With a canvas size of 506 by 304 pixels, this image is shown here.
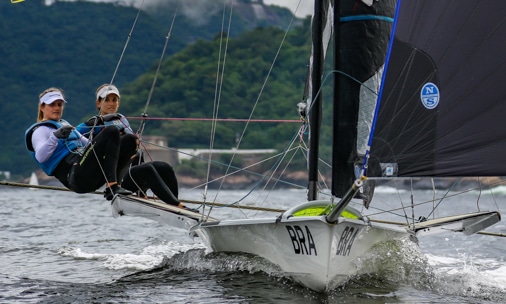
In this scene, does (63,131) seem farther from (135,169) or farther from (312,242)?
(312,242)

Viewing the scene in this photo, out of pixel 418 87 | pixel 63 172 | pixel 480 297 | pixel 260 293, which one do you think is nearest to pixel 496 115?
pixel 418 87

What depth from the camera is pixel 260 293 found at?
5.61 m

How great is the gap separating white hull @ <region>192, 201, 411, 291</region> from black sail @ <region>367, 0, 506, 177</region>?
0.46 meters

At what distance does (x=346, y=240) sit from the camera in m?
5.37

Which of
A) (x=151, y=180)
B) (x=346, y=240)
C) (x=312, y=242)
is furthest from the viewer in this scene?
(x=151, y=180)

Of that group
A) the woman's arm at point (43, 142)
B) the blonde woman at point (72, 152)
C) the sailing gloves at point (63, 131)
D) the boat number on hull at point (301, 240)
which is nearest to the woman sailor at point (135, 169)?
the blonde woman at point (72, 152)

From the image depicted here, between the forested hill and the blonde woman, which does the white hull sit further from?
the forested hill

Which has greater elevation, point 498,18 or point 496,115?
point 498,18

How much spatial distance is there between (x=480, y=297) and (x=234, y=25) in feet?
405

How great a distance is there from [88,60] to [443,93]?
87351mm

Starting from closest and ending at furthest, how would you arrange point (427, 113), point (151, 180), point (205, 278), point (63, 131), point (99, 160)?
point (427, 113) → point (63, 131) → point (205, 278) → point (99, 160) → point (151, 180)

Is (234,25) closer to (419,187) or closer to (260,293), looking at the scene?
(419,187)

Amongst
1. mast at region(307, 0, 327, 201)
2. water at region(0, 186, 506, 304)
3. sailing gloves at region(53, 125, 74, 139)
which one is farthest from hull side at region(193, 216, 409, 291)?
sailing gloves at region(53, 125, 74, 139)

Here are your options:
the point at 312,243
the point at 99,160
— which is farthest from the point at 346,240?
the point at 99,160
